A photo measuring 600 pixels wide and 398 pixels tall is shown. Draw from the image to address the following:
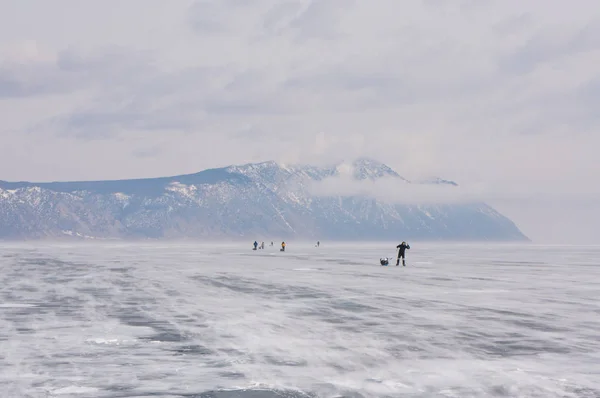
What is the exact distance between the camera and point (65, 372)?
1360cm

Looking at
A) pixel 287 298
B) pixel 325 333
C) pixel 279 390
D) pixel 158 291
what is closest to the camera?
pixel 279 390

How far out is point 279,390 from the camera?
12.2m

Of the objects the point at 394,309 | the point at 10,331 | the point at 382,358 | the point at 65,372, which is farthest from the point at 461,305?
the point at 65,372

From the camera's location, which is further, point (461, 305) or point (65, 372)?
point (461, 305)

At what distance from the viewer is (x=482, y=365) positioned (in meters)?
14.5

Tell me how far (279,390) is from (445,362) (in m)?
4.03

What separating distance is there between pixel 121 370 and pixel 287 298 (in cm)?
1672

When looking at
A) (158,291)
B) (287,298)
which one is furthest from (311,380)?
(158,291)

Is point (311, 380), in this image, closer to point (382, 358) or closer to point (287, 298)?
point (382, 358)

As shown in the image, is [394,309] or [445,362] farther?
[394,309]

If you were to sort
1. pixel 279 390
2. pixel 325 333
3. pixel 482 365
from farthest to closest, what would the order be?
pixel 325 333 < pixel 482 365 < pixel 279 390

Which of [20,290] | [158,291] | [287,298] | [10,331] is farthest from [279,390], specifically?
[20,290]

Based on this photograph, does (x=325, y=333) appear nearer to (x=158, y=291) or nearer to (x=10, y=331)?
(x=10, y=331)

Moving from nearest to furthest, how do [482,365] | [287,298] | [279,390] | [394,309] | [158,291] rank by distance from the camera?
[279,390] < [482,365] < [394,309] < [287,298] < [158,291]
